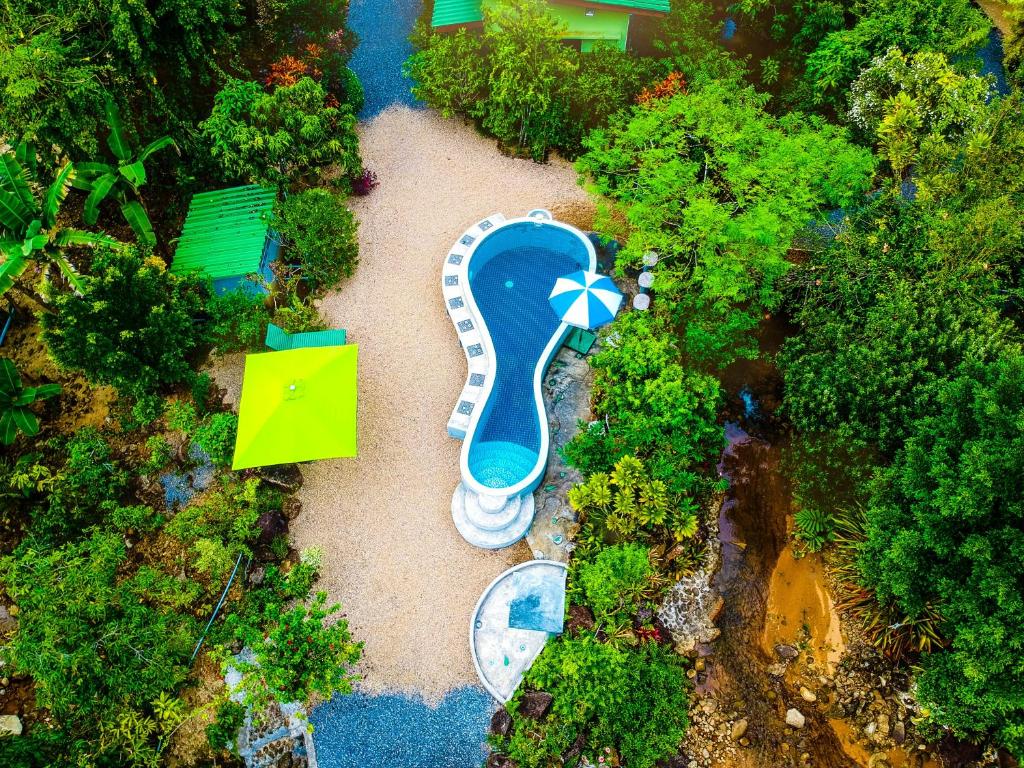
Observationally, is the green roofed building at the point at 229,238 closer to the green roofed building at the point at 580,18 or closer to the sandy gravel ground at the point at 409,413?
the sandy gravel ground at the point at 409,413

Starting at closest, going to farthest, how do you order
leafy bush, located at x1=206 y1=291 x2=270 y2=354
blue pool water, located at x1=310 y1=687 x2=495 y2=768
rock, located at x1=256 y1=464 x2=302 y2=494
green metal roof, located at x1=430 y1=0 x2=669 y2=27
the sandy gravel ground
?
blue pool water, located at x1=310 y1=687 x2=495 y2=768
the sandy gravel ground
rock, located at x1=256 y1=464 x2=302 y2=494
leafy bush, located at x1=206 y1=291 x2=270 y2=354
green metal roof, located at x1=430 y1=0 x2=669 y2=27

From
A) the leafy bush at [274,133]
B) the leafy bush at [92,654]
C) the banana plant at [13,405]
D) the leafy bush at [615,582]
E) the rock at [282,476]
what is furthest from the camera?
the leafy bush at [274,133]

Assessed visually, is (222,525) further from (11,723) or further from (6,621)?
(11,723)

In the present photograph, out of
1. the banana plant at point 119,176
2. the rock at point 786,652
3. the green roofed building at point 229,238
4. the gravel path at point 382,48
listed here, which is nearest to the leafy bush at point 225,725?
the green roofed building at point 229,238

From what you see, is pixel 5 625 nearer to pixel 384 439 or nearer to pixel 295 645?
pixel 295 645

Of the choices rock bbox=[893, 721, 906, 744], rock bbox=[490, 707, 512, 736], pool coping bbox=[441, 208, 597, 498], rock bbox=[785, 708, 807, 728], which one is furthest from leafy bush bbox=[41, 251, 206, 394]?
rock bbox=[893, 721, 906, 744]

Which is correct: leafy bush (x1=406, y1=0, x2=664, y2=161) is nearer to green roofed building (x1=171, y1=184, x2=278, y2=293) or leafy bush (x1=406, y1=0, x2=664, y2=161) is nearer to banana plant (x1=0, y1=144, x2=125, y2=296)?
green roofed building (x1=171, y1=184, x2=278, y2=293)

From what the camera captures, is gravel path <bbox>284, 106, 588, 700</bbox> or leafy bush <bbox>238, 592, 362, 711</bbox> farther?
gravel path <bbox>284, 106, 588, 700</bbox>
